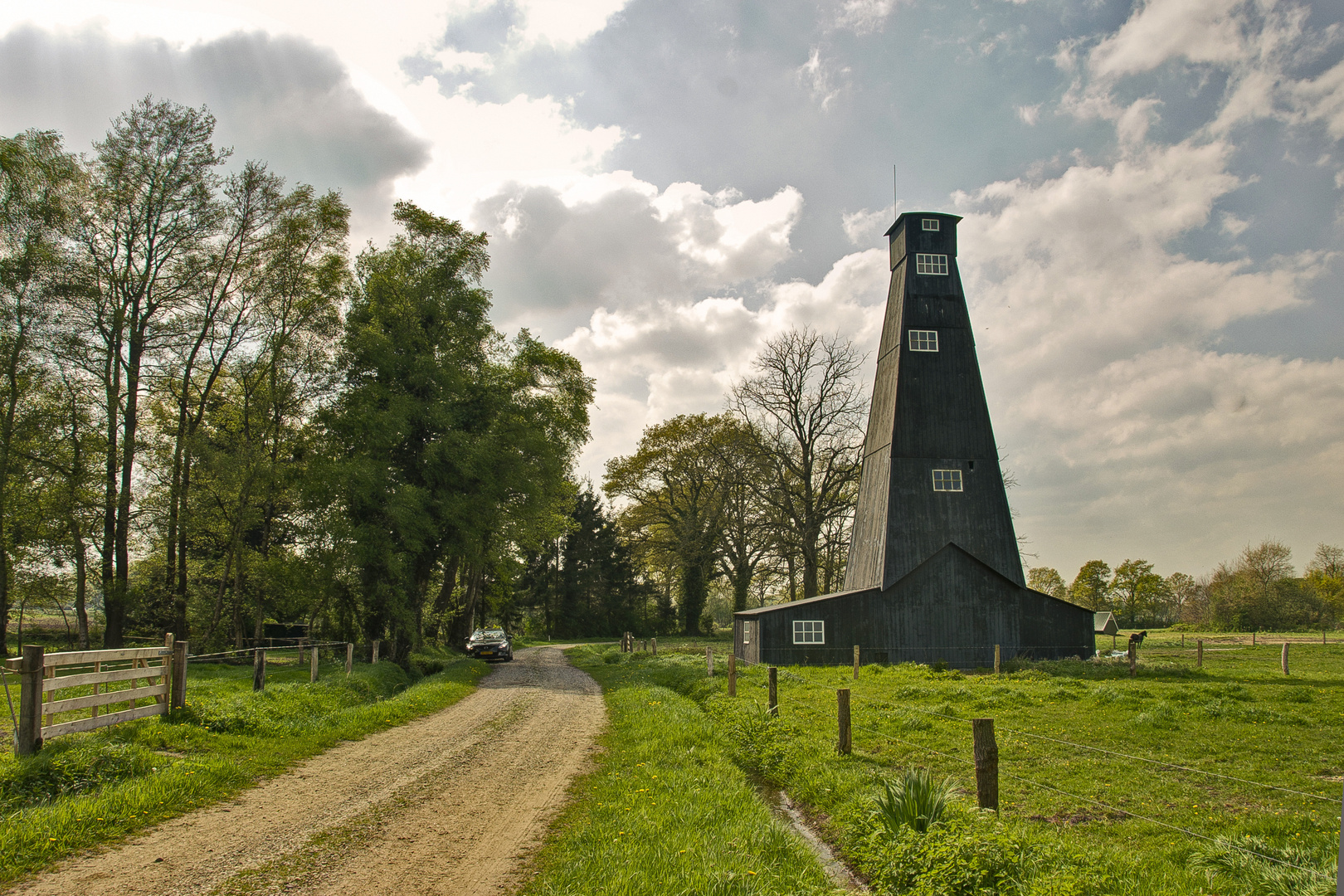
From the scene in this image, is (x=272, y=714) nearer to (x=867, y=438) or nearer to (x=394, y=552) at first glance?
(x=394, y=552)

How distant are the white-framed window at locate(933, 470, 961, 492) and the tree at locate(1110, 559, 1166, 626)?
71185 millimetres

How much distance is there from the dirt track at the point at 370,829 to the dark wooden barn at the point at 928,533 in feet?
54.6

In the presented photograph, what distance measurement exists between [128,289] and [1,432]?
5.70 metres

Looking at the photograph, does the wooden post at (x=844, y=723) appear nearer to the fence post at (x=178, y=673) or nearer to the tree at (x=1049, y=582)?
the fence post at (x=178, y=673)

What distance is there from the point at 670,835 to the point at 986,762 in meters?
3.14

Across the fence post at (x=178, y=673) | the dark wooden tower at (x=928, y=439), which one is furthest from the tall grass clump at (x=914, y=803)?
the dark wooden tower at (x=928, y=439)

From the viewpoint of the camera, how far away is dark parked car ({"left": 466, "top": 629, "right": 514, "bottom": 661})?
3184cm

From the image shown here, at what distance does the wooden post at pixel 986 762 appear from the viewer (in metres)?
7.03

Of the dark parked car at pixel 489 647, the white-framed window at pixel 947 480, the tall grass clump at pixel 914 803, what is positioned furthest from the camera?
the dark parked car at pixel 489 647

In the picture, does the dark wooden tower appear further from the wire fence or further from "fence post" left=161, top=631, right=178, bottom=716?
"fence post" left=161, top=631, right=178, bottom=716

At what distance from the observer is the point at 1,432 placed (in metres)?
22.3

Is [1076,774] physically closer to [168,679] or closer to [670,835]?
[670,835]

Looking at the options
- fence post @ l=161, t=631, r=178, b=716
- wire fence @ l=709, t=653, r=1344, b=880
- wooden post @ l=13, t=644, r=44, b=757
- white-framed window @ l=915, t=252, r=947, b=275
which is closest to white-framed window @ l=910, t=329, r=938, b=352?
white-framed window @ l=915, t=252, r=947, b=275

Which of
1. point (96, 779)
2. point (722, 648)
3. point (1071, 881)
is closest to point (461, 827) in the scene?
point (96, 779)
